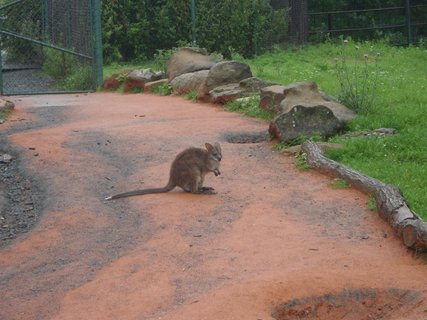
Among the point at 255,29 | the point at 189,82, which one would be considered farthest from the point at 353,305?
the point at 255,29

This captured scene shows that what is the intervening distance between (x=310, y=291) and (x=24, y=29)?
58.4 ft

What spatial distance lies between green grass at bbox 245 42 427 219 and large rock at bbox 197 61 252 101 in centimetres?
110

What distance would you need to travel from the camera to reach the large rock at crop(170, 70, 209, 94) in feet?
62.6

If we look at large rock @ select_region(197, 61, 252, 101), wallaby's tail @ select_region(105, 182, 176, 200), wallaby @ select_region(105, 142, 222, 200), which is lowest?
wallaby's tail @ select_region(105, 182, 176, 200)

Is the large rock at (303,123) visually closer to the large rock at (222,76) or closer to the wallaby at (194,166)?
the wallaby at (194,166)

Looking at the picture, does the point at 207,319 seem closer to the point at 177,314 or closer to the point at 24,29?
the point at 177,314

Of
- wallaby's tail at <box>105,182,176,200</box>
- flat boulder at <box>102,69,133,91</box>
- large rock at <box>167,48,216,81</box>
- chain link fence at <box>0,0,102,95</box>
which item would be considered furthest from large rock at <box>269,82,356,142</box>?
chain link fence at <box>0,0,102,95</box>

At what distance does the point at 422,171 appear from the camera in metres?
10.8

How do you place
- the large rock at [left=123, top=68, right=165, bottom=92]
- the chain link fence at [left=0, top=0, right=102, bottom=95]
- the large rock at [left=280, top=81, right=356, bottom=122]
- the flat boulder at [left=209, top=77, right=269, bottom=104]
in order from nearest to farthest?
1. the large rock at [left=280, top=81, right=356, bottom=122]
2. the flat boulder at [left=209, top=77, right=269, bottom=104]
3. the large rock at [left=123, top=68, right=165, bottom=92]
4. the chain link fence at [left=0, top=0, right=102, bottom=95]

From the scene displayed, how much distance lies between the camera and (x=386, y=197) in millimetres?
9109

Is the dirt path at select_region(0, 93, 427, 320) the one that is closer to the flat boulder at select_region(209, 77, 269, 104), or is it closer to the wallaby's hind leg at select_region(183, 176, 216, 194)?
the wallaby's hind leg at select_region(183, 176, 216, 194)

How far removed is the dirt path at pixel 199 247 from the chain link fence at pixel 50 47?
854 cm

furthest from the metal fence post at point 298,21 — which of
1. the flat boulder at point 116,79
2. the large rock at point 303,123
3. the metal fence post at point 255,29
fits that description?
the large rock at point 303,123

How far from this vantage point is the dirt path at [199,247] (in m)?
6.94
